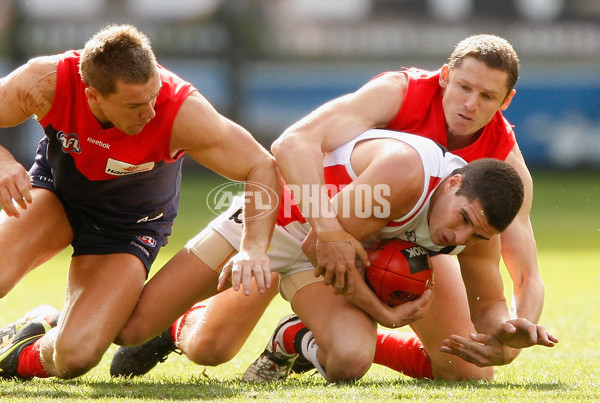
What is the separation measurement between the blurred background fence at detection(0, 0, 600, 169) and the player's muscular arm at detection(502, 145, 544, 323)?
401 inches

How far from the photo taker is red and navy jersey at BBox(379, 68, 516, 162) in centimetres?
511

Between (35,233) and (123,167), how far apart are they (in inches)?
27.1

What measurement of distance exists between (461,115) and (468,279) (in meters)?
0.95

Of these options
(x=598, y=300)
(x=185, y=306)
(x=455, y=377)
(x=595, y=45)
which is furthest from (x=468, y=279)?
(x=595, y=45)

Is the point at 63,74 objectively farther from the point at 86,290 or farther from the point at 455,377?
the point at 455,377

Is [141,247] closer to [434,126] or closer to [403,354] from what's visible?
[403,354]

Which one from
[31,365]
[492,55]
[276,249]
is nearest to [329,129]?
[276,249]

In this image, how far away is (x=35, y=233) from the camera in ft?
16.5

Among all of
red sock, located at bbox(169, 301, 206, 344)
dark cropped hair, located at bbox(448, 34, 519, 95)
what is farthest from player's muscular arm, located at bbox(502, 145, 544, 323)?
red sock, located at bbox(169, 301, 206, 344)

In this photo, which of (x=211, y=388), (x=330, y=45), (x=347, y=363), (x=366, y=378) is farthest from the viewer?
(x=330, y=45)

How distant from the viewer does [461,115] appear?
16.3 ft

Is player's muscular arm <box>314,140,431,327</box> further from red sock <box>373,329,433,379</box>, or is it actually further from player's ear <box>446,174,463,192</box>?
red sock <box>373,329,433,379</box>

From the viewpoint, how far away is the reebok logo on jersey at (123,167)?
477cm

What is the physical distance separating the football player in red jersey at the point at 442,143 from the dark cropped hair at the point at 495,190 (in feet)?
1.86
